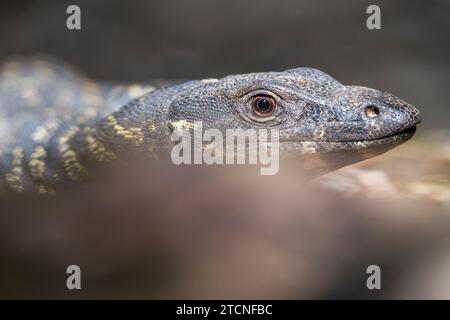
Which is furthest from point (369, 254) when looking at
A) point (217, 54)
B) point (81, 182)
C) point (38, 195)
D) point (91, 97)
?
point (217, 54)

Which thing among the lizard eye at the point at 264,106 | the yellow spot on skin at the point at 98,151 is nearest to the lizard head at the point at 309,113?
the lizard eye at the point at 264,106

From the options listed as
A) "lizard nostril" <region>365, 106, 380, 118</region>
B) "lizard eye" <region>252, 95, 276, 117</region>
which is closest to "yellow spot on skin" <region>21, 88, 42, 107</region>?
"lizard eye" <region>252, 95, 276, 117</region>

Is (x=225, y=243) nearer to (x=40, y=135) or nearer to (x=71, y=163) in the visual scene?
(x=71, y=163)

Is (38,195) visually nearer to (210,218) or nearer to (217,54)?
(210,218)

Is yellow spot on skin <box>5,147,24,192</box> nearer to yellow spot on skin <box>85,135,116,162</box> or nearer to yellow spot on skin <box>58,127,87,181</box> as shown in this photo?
yellow spot on skin <box>58,127,87,181</box>

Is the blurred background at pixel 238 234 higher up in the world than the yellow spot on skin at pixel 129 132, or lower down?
lower down

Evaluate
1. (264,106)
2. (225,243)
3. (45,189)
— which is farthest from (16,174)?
(225,243)

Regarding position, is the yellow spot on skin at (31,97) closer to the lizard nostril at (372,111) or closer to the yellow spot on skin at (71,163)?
the yellow spot on skin at (71,163)
